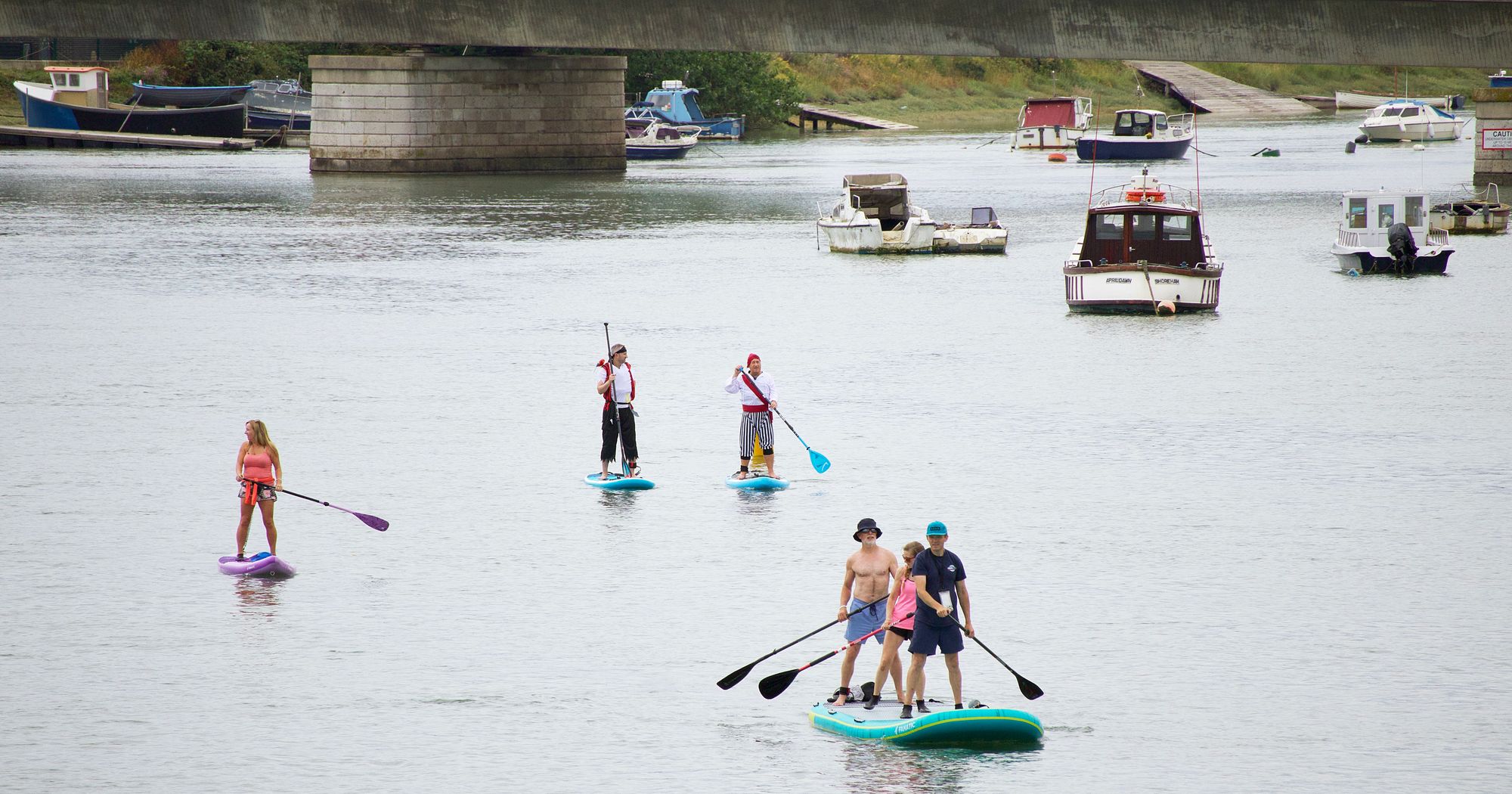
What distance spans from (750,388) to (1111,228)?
23.9 meters

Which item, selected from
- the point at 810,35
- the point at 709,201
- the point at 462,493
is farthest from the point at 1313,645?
the point at 709,201

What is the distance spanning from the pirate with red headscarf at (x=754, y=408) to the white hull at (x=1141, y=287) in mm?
19890

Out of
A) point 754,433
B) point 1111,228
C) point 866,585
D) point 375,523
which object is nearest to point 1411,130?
point 1111,228

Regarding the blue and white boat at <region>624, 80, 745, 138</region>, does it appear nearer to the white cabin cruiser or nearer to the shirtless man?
the white cabin cruiser

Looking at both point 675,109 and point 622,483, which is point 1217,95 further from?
point 622,483

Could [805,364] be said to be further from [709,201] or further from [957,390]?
[709,201]

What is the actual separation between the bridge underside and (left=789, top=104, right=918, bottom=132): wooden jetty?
8370 cm

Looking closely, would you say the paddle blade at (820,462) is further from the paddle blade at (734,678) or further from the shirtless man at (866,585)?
the shirtless man at (866,585)

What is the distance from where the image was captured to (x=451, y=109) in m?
93.0

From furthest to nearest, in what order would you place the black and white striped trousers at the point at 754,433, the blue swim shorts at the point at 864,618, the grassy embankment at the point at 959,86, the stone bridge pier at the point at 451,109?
the grassy embankment at the point at 959,86, the stone bridge pier at the point at 451,109, the black and white striped trousers at the point at 754,433, the blue swim shorts at the point at 864,618

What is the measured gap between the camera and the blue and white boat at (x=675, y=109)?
449 ft

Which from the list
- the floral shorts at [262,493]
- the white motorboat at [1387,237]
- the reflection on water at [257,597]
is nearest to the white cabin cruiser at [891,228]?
the white motorboat at [1387,237]

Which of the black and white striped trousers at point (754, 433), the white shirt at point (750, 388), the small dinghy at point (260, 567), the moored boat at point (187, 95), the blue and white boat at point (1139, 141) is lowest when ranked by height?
the small dinghy at point (260, 567)

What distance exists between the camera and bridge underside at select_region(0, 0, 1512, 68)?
6462 cm
